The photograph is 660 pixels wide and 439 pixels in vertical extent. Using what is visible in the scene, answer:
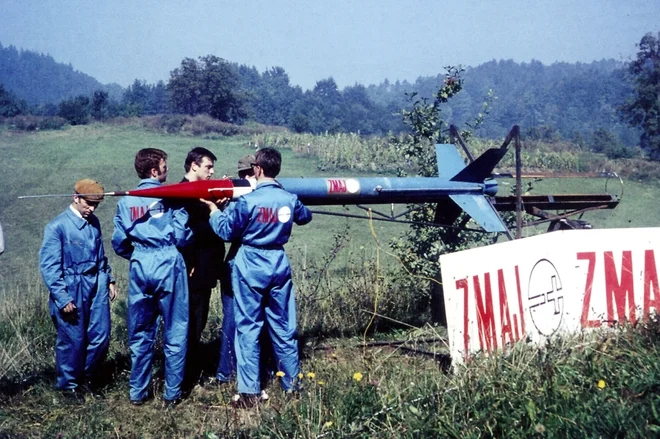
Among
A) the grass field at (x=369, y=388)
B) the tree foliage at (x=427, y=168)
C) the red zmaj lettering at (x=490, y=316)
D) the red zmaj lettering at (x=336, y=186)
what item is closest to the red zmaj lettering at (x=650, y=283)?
the grass field at (x=369, y=388)

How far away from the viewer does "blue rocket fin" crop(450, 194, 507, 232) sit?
6500 mm

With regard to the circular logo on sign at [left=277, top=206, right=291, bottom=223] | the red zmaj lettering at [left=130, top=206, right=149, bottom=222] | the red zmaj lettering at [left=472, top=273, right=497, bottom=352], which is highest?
the red zmaj lettering at [left=130, top=206, right=149, bottom=222]

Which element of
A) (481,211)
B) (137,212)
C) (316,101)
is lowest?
(481,211)

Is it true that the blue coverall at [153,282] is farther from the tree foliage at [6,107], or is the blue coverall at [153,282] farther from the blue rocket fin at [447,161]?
the tree foliage at [6,107]

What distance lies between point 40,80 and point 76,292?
199925mm

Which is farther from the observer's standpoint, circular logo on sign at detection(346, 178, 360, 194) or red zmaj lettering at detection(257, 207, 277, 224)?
circular logo on sign at detection(346, 178, 360, 194)

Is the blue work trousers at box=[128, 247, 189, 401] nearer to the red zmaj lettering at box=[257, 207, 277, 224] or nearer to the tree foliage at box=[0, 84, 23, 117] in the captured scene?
the red zmaj lettering at box=[257, 207, 277, 224]

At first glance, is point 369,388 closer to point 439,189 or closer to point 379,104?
point 439,189

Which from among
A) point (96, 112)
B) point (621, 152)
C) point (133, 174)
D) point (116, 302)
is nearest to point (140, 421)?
Result: point (116, 302)

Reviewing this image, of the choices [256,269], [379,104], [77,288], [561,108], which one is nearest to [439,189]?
[256,269]

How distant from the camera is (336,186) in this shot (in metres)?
5.98

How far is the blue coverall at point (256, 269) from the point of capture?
461cm

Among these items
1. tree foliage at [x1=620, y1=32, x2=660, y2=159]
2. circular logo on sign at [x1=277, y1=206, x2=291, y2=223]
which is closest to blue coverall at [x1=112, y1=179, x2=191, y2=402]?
circular logo on sign at [x1=277, y1=206, x2=291, y2=223]

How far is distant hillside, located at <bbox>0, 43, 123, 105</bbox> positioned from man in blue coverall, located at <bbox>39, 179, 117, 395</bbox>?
16177 centimetres
